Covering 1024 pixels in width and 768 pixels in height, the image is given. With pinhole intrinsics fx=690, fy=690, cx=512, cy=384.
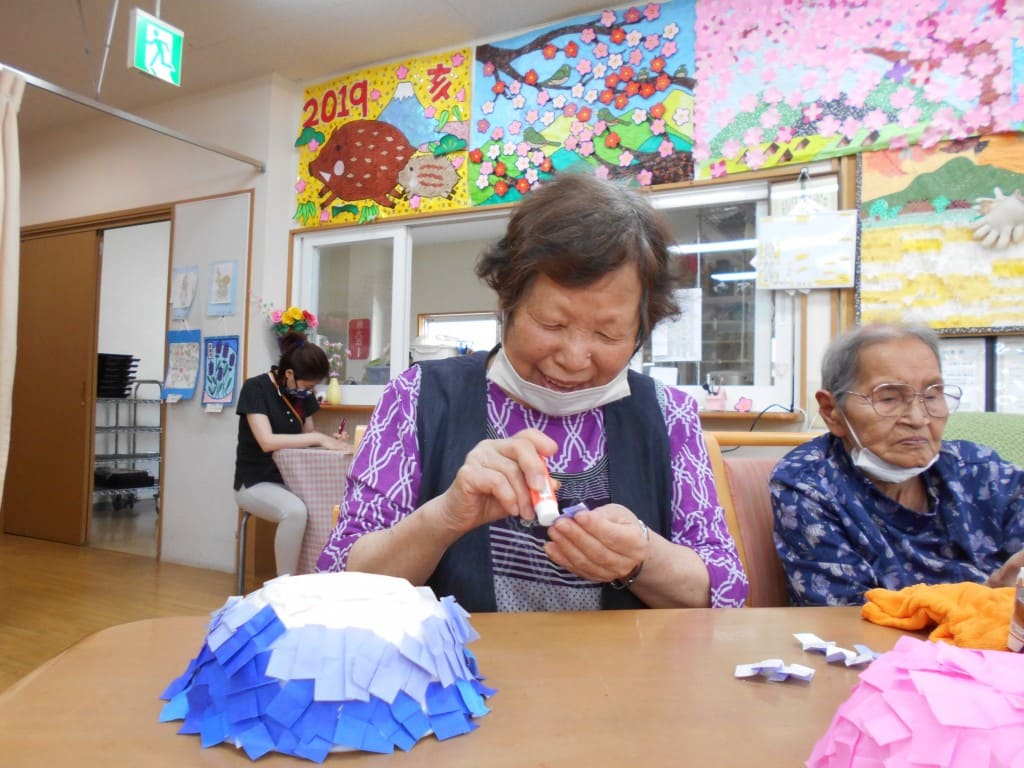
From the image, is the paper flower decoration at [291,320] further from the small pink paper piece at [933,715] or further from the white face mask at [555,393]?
the small pink paper piece at [933,715]

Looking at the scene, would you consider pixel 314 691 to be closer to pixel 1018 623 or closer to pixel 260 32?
pixel 1018 623

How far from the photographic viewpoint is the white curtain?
105 inches

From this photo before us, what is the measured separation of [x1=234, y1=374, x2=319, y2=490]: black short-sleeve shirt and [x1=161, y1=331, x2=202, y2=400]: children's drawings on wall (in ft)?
3.34

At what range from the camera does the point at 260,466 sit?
3.60 metres

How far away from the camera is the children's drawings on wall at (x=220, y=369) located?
427cm

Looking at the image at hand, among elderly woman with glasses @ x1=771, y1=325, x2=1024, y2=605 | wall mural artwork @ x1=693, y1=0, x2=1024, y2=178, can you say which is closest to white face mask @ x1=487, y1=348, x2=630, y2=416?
elderly woman with glasses @ x1=771, y1=325, x2=1024, y2=605

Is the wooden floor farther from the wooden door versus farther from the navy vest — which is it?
the navy vest

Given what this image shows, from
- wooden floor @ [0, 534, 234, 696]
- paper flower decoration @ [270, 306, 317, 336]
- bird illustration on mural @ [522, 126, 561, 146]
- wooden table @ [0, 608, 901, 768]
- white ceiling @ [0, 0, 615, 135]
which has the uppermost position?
white ceiling @ [0, 0, 615, 135]

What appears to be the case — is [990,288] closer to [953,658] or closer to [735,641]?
[735,641]

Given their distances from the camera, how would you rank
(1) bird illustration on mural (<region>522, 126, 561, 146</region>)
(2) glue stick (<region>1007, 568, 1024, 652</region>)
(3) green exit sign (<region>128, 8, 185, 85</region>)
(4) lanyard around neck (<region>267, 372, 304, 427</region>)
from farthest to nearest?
1. (4) lanyard around neck (<region>267, 372, 304, 427</region>)
2. (1) bird illustration on mural (<region>522, 126, 561, 146</region>)
3. (3) green exit sign (<region>128, 8, 185, 85</region>)
4. (2) glue stick (<region>1007, 568, 1024, 652</region>)

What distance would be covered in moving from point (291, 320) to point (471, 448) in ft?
10.6

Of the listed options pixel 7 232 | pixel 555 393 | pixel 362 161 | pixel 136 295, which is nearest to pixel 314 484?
pixel 7 232

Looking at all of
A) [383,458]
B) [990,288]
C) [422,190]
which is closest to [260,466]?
[422,190]

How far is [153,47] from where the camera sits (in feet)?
9.34
